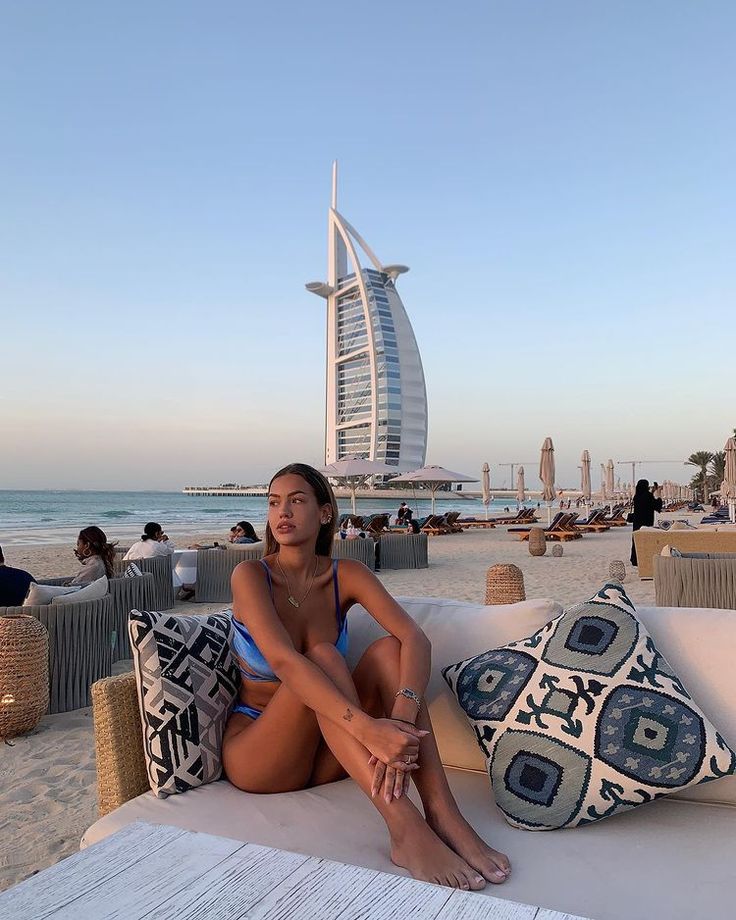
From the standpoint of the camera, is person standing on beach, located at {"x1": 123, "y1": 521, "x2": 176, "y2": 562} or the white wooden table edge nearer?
the white wooden table edge

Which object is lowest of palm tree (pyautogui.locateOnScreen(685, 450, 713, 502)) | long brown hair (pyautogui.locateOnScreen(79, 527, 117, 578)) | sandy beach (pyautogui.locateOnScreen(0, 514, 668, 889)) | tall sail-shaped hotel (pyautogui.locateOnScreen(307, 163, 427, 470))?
sandy beach (pyautogui.locateOnScreen(0, 514, 668, 889))

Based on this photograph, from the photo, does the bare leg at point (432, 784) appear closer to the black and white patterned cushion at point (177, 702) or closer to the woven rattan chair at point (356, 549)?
the black and white patterned cushion at point (177, 702)

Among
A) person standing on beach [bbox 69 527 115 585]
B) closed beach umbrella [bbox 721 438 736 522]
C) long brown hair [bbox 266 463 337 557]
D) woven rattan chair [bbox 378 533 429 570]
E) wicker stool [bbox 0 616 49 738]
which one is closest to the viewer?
long brown hair [bbox 266 463 337 557]

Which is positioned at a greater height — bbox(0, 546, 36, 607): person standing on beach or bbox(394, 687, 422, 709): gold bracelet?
bbox(394, 687, 422, 709): gold bracelet

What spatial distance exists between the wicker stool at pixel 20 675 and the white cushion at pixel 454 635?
77.2 inches

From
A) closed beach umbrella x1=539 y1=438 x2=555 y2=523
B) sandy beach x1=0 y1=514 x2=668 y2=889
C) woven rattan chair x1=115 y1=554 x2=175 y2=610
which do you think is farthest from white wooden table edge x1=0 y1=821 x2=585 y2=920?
closed beach umbrella x1=539 y1=438 x2=555 y2=523

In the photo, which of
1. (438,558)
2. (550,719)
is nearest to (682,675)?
(550,719)

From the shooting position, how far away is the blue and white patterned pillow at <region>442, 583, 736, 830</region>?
5.02ft

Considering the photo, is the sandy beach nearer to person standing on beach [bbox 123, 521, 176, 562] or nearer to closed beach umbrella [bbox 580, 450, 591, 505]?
person standing on beach [bbox 123, 521, 176, 562]

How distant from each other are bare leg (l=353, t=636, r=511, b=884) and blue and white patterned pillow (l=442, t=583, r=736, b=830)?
0.18 meters

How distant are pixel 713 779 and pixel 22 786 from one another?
2.50m

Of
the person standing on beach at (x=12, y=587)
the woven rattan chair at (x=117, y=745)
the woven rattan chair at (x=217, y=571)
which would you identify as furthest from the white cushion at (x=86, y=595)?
the woven rattan chair at (x=217, y=571)

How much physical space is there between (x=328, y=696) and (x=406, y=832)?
0.33 meters

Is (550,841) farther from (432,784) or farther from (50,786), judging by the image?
(50,786)
